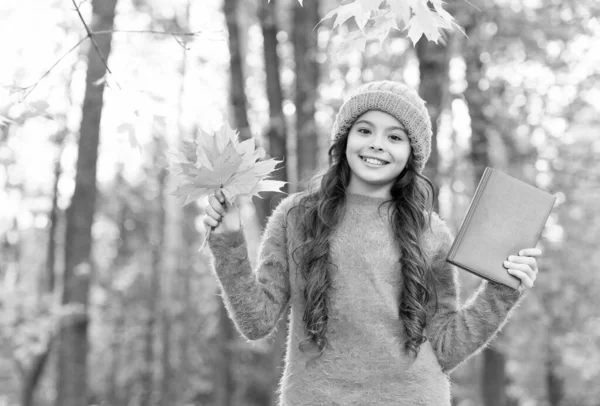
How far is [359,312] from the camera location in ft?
8.04

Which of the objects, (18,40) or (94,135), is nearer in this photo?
(94,135)

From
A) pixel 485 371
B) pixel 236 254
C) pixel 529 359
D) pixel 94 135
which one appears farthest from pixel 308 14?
pixel 529 359

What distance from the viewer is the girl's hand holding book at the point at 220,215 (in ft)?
7.61

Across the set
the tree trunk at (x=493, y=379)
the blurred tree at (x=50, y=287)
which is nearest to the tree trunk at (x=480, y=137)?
the tree trunk at (x=493, y=379)

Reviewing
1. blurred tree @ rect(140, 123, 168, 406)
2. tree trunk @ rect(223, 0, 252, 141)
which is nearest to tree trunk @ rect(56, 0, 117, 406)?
tree trunk @ rect(223, 0, 252, 141)

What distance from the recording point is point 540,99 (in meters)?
8.11

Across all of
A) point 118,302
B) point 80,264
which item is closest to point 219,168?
point 80,264

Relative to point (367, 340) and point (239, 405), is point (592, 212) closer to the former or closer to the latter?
point (239, 405)

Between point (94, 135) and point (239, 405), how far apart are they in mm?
6477

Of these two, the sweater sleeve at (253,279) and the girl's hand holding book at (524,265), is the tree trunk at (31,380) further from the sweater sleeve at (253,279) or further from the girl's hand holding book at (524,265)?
the girl's hand holding book at (524,265)

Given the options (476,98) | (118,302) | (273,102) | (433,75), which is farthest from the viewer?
(118,302)

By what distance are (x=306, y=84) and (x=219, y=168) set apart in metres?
4.99

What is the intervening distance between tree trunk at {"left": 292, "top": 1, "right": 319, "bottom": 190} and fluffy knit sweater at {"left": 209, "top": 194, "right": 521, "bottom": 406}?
13.7 feet

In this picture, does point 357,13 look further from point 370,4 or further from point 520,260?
point 520,260
